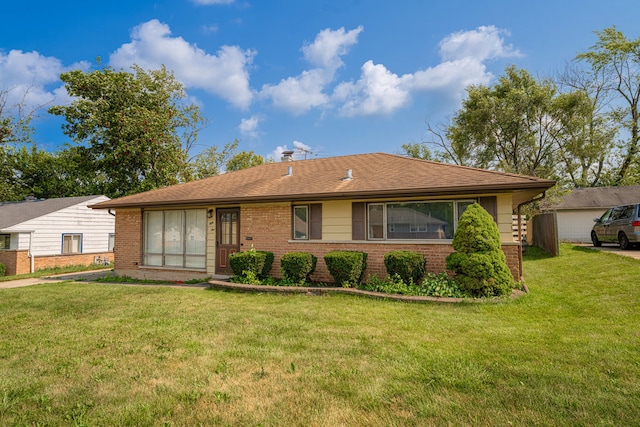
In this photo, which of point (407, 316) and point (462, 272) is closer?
point (407, 316)

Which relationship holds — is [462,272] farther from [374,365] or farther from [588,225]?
[588,225]

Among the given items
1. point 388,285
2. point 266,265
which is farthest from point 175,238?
point 388,285

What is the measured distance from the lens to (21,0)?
46.2 ft

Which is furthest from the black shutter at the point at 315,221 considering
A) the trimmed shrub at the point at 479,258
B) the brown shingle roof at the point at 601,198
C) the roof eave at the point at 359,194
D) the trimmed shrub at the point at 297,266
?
the brown shingle roof at the point at 601,198

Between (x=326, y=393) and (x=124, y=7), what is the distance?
14.8 m

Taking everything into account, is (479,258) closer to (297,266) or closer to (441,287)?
(441,287)

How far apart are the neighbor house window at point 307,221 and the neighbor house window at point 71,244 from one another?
1695 centimetres

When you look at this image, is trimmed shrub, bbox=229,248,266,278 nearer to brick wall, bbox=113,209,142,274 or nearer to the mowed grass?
the mowed grass

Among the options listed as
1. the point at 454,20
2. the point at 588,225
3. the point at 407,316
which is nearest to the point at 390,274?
the point at 407,316

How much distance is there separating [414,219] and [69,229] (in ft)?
66.7

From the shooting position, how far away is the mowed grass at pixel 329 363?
2949 mm

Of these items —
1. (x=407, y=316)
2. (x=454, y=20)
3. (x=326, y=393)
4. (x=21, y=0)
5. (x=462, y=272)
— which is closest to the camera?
(x=326, y=393)

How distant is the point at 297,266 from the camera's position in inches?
366

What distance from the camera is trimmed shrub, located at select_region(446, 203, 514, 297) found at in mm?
7383
